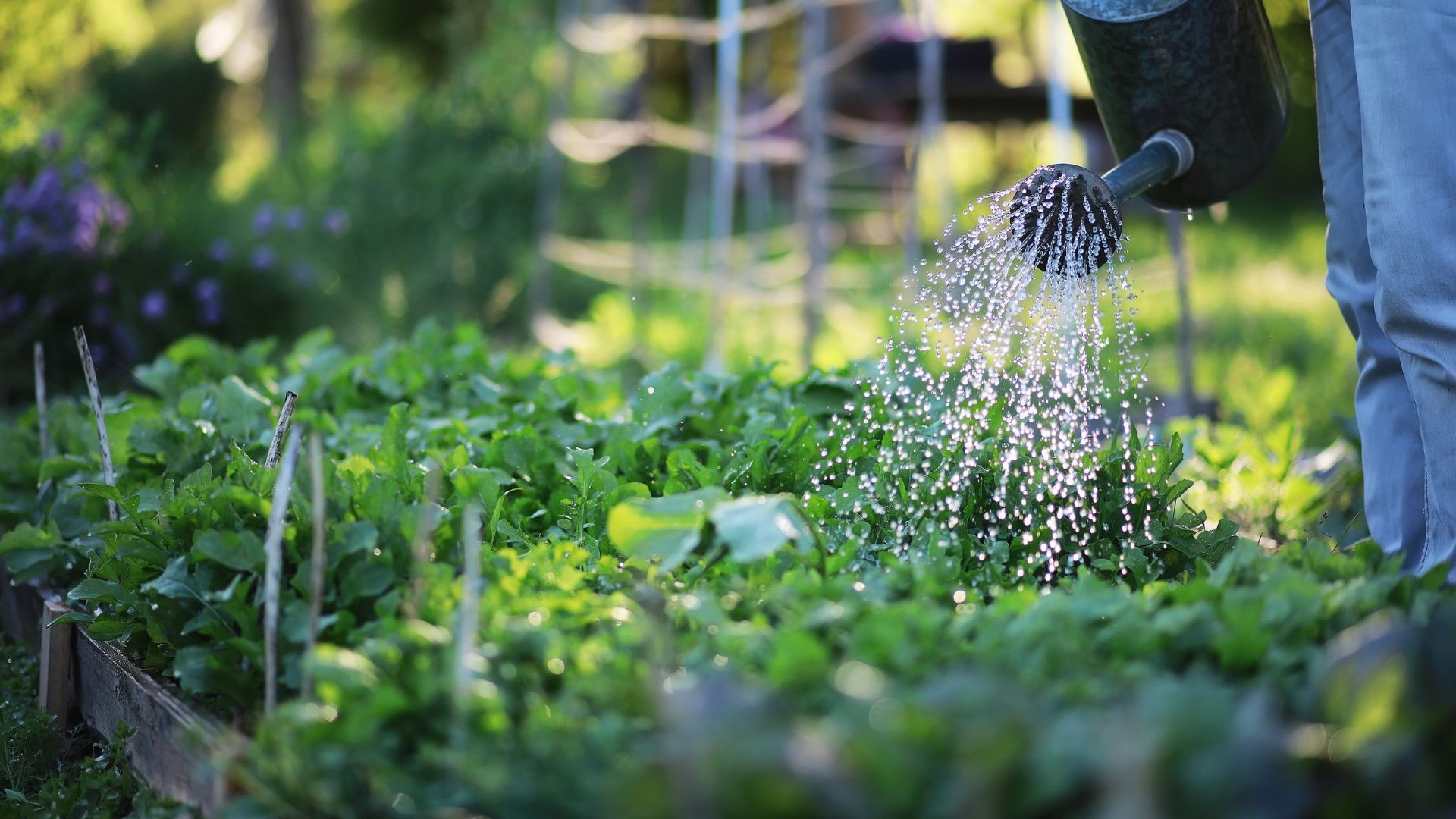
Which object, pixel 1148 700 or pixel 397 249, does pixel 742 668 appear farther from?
pixel 397 249

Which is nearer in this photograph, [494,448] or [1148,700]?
[1148,700]

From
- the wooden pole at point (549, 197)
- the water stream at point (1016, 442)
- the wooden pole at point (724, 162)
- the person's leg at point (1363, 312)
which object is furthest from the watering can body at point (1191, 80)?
the wooden pole at point (549, 197)

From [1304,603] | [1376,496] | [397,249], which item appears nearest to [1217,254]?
[397,249]

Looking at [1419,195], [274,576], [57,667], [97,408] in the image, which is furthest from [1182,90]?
[57,667]

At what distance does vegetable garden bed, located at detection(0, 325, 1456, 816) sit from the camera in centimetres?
106

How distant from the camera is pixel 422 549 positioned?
54.1 inches

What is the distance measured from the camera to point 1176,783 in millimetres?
1034

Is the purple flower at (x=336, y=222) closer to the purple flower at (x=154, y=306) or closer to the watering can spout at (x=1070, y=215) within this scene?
the purple flower at (x=154, y=306)

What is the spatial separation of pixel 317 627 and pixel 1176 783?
37.7 inches

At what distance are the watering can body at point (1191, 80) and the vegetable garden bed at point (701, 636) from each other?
60 cm

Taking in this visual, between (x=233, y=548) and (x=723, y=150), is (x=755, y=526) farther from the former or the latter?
(x=723, y=150)

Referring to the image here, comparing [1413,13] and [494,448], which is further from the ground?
[1413,13]

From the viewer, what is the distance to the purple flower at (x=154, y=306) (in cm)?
434

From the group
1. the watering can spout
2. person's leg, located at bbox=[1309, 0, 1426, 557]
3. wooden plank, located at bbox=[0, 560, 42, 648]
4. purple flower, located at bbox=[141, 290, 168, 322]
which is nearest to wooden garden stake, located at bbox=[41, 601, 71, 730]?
wooden plank, located at bbox=[0, 560, 42, 648]
